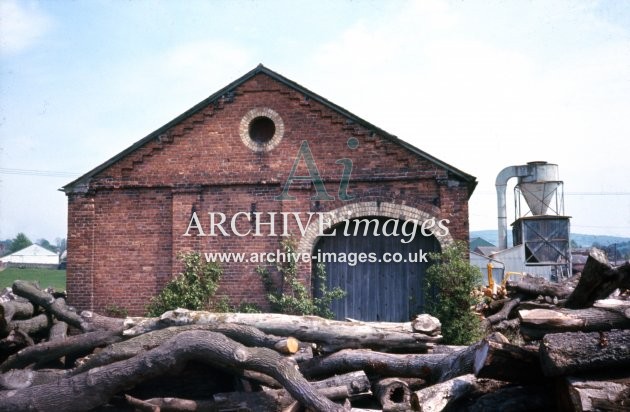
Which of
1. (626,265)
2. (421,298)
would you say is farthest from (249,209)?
(626,265)

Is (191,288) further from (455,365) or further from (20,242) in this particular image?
(20,242)

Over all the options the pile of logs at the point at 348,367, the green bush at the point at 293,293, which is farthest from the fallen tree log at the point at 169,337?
the green bush at the point at 293,293

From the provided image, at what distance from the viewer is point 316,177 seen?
37.6 feet

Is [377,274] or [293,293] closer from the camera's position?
[293,293]

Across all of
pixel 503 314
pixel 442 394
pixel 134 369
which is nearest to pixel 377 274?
pixel 503 314

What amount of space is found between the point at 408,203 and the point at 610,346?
669 centimetres

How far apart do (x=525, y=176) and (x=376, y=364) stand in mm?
21159

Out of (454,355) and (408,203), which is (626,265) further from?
(408,203)

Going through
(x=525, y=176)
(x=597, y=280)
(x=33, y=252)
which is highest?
(x=525, y=176)

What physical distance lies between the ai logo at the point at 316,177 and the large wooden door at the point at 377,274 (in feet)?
2.37

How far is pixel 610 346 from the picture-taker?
4.58 m

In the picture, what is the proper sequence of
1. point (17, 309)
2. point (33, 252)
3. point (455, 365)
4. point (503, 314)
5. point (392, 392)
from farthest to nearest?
point (33, 252) → point (503, 314) → point (17, 309) → point (455, 365) → point (392, 392)

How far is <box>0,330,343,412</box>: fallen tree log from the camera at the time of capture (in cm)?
583

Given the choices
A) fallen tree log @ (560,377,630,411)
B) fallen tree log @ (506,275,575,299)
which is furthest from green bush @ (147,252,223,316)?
fallen tree log @ (560,377,630,411)
